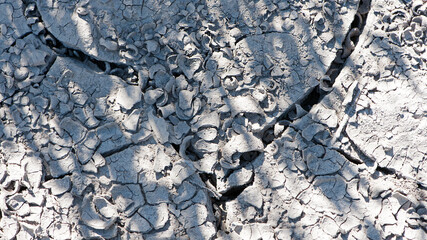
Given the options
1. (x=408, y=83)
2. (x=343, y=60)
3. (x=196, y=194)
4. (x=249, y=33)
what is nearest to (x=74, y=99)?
(x=196, y=194)

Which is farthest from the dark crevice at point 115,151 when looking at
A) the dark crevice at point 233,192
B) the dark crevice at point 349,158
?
the dark crevice at point 349,158

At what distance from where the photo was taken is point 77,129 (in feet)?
6.52

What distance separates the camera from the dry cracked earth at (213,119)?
190 cm

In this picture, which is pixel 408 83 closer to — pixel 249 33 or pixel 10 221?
pixel 249 33

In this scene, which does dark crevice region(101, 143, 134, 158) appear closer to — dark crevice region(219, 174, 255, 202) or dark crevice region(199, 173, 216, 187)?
dark crevice region(199, 173, 216, 187)

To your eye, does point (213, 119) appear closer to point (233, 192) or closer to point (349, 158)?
point (233, 192)

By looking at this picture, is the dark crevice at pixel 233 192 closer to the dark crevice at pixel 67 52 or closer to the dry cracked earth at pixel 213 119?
the dry cracked earth at pixel 213 119

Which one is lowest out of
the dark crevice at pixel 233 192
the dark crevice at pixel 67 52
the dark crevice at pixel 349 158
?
the dark crevice at pixel 233 192

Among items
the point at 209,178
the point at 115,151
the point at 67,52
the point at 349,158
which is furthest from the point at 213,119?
the point at 67,52

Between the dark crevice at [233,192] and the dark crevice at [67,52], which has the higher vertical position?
the dark crevice at [67,52]

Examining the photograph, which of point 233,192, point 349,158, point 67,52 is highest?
point 67,52

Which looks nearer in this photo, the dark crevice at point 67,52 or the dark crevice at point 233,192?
the dark crevice at point 233,192

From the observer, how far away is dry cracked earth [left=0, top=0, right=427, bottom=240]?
6.23 feet

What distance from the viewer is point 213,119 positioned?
1.99m
